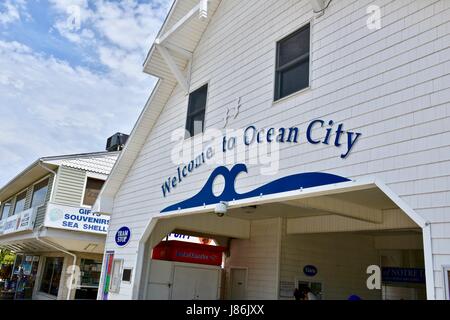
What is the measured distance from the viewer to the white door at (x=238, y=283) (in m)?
12.6

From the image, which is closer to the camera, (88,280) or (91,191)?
(91,191)

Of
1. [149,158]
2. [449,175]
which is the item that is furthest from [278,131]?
[149,158]

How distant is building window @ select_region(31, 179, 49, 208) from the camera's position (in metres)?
19.5

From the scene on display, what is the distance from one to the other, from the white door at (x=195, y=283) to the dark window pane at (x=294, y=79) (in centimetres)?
638

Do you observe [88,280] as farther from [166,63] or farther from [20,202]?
[166,63]

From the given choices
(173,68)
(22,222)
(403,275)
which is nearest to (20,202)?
(22,222)

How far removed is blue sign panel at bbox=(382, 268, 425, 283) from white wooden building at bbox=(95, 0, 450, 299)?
0.05 meters

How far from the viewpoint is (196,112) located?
32.8 feet

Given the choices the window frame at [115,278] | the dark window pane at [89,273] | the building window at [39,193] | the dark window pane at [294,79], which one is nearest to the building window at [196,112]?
the dark window pane at [294,79]

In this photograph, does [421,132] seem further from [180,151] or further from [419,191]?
[180,151]

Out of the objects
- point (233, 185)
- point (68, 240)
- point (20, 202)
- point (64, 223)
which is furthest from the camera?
point (20, 202)

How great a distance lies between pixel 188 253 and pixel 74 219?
6909 millimetres

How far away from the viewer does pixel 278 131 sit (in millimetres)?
7348
